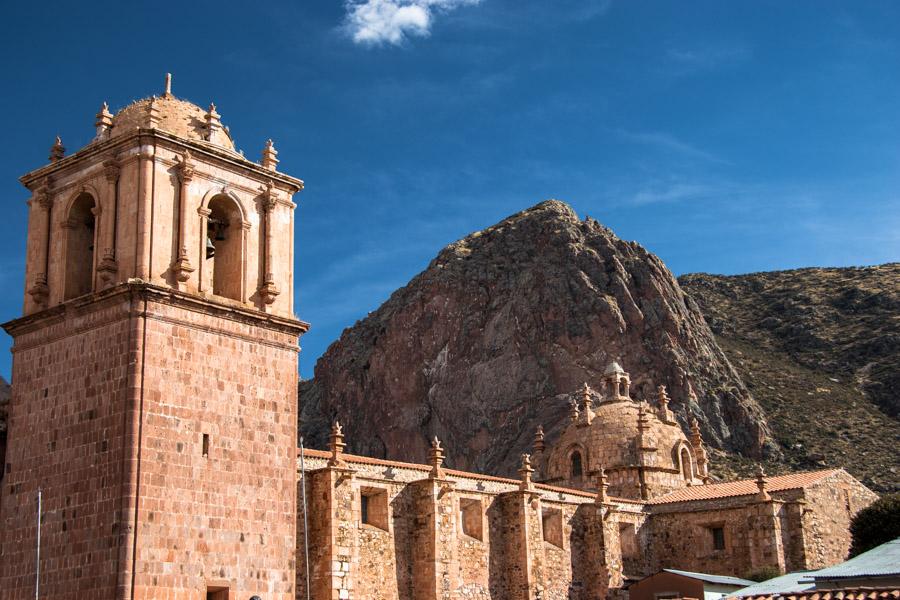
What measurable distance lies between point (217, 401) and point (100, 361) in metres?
2.39

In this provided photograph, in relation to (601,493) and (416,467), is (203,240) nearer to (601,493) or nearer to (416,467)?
(416,467)

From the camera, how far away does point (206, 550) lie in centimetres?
2200

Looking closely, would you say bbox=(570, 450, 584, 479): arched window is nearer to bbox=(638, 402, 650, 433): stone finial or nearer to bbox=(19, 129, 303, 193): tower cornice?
bbox=(638, 402, 650, 433): stone finial

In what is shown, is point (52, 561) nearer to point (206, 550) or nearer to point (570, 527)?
point (206, 550)

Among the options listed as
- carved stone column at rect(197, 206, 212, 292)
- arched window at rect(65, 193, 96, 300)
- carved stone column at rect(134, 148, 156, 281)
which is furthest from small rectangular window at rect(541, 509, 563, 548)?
carved stone column at rect(134, 148, 156, 281)

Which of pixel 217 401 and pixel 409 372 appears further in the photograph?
pixel 409 372

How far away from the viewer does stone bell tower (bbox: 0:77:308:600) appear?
2150 centimetres

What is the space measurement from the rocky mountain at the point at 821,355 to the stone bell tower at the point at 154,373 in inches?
2228

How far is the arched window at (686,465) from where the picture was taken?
1996 inches

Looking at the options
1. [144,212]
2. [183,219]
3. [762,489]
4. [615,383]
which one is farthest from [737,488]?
[144,212]

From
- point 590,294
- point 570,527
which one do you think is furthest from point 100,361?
point 590,294

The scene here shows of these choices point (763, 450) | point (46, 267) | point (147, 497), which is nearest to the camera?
point (147, 497)

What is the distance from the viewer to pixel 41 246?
2480cm

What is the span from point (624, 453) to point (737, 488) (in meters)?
5.86
